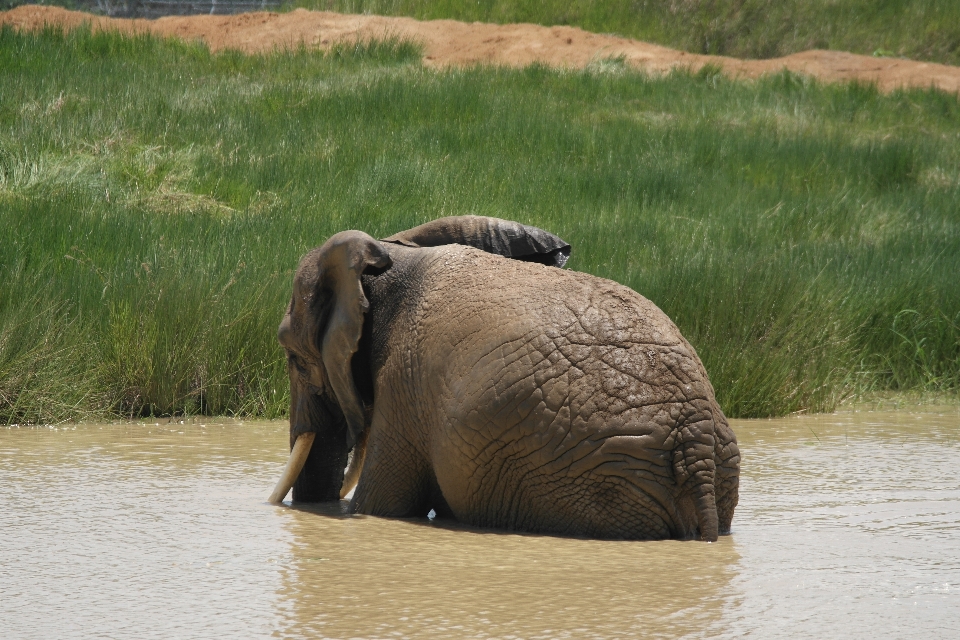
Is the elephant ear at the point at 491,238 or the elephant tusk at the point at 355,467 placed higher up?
the elephant ear at the point at 491,238

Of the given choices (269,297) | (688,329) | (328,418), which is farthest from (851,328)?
(328,418)

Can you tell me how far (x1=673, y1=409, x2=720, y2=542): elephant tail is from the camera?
14.3 ft

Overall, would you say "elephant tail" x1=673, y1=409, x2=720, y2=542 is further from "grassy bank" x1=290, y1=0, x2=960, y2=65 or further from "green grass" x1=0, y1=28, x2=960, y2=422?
"grassy bank" x1=290, y1=0, x2=960, y2=65

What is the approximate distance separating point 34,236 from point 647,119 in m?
9.57

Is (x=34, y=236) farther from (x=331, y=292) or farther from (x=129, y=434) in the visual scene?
(x=331, y=292)

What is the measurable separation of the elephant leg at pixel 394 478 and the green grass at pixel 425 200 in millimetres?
3188

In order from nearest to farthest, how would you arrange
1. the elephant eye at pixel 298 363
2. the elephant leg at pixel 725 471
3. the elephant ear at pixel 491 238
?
the elephant leg at pixel 725 471 < the elephant eye at pixel 298 363 < the elephant ear at pixel 491 238

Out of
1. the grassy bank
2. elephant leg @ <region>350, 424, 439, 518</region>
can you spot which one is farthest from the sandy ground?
elephant leg @ <region>350, 424, 439, 518</region>

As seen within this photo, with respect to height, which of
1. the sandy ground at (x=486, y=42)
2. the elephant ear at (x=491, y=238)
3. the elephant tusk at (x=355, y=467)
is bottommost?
A: the elephant tusk at (x=355, y=467)

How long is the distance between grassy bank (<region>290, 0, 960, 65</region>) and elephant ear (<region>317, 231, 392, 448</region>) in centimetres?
2531

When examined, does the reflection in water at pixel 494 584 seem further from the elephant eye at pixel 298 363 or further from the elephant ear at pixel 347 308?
the elephant eye at pixel 298 363

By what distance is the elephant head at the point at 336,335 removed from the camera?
502cm

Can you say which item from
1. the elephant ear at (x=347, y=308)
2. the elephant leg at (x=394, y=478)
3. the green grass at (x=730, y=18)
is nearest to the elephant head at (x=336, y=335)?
the elephant ear at (x=347, y=308)

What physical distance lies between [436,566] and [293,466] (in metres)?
1.32
